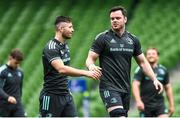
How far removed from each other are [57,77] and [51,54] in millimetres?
404

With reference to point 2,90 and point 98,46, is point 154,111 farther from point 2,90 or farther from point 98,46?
point 98,46

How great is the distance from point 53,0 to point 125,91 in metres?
16.3

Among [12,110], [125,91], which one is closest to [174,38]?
[12,110]

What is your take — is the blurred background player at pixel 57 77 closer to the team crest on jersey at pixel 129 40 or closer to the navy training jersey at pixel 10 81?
the team crest on jersey at pixel 129 40

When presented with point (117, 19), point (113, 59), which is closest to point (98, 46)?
point (113, 59)

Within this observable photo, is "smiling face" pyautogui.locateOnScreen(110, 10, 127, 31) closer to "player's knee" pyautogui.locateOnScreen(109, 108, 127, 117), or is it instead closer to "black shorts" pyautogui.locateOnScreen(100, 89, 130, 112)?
"black shorts" pyautogui.locateOnScreen(100, 89, 130, 112)

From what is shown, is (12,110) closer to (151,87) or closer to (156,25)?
(151,87)

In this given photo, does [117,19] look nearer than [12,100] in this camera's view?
Yes

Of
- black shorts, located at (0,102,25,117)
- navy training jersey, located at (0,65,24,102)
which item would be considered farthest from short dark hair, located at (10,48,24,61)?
black shorts, located at (0,102,25,117)

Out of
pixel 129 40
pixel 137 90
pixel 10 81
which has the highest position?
pixel 129 40

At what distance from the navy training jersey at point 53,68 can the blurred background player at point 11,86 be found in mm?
2388

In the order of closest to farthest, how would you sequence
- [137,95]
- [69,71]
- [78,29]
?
[69,71], [137,95], [78,29]

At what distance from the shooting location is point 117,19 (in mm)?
9148

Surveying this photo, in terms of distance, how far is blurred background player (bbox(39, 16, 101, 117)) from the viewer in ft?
30.4
